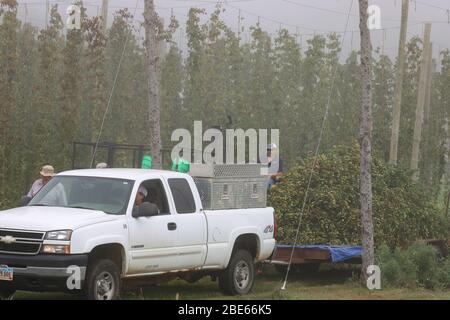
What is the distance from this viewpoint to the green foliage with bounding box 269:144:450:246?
1579cm

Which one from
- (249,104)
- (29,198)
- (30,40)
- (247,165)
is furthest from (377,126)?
(29,198)

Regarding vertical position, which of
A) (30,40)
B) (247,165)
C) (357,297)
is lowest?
(357,297)

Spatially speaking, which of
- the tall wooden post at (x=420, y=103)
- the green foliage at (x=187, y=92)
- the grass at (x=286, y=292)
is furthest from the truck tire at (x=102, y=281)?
the tall wooden post at (x=420, y=103)

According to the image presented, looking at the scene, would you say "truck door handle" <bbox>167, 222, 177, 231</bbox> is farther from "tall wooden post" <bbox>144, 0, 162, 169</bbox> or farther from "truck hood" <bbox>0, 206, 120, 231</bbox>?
"tall wooden post" <bbox>144, 0, 162, 169</bbox>

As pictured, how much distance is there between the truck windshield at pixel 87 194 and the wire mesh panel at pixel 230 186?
168 centimetres

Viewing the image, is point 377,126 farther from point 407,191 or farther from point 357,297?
point 357,297

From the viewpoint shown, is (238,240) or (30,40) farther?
(30,40)

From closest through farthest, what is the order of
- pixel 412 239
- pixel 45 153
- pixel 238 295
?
pixel 238 295, pixel 412 239, pixel 45 153

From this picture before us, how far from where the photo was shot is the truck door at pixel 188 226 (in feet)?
39.5

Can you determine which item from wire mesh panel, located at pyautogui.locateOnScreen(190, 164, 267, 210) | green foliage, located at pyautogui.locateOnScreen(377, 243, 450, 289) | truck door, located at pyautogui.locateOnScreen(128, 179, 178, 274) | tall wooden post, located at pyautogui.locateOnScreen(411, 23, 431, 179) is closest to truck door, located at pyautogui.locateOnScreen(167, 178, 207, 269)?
truck door, located at pyautogui.locateOnScreen(128, 179, 178, 274)

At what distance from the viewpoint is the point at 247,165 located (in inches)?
547

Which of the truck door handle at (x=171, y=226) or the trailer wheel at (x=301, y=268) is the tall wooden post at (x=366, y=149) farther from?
the truck door handle at (x=171, y=226)
